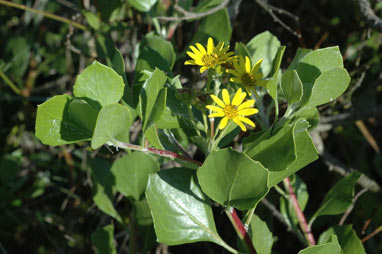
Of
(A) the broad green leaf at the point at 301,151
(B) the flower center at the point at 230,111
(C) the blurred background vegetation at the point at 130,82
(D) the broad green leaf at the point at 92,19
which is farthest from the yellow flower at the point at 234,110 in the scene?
(D) the broad green leaf at the point at 92,19

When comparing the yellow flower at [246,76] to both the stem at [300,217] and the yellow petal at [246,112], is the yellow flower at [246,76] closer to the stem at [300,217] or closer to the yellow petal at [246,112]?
the yellow petal at [246,112]

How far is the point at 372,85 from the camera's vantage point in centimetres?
165

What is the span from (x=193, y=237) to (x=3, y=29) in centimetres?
200

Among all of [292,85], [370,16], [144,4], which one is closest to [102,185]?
[144,4]

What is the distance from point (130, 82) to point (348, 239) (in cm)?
105

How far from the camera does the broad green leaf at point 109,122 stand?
0.82m

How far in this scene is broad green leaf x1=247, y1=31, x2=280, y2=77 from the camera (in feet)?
4.14

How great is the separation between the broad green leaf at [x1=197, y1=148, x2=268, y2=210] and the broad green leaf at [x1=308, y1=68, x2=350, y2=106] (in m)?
0.23

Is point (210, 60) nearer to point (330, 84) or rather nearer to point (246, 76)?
point (246, 76)

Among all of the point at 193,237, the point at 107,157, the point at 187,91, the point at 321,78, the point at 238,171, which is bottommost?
the point at 107,157

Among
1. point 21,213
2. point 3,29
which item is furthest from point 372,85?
point 3,29

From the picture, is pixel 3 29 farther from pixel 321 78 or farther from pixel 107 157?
pixel 321 78

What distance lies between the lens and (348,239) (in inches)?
47.3

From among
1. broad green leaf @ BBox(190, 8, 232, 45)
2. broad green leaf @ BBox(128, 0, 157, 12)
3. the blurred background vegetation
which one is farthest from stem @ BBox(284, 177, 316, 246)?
broad green leaf @ BBox(128, 0, 157, 12)
